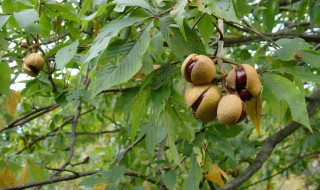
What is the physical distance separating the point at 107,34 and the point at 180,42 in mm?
274

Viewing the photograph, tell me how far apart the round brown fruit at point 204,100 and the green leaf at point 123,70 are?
0.64 feet

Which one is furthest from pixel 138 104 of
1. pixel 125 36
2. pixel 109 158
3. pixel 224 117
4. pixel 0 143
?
pixel 109 158

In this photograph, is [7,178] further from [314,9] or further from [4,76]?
[314,9]

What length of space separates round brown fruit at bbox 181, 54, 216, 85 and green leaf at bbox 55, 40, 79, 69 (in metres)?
0.48

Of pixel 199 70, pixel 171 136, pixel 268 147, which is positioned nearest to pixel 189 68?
pixel 199 70

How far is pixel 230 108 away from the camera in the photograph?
3.70 feet

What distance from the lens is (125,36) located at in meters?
1.44

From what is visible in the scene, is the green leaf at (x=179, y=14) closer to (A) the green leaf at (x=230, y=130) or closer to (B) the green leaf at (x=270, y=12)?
(A) the green leaf at (x=230, y=130)

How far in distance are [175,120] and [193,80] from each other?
34 centimetres

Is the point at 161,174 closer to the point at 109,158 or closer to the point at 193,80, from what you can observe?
the point at 193,80

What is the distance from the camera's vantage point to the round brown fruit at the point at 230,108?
1.13 meters

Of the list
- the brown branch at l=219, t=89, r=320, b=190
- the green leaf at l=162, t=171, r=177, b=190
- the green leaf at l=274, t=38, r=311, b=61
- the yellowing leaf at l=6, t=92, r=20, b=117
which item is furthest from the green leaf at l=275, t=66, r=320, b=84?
the yellowing leaf at l=6, t=92, r=20, b=117

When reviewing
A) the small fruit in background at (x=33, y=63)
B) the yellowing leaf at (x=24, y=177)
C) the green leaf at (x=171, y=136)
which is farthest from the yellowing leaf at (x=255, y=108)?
the yellowing leaf at (x=24, y=177)

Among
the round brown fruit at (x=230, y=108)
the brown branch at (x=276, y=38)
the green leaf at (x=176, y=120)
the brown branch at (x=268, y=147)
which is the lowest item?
the brown branch at (x=268, y=147)
